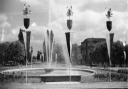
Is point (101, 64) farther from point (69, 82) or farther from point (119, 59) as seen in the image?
point (69, 82)

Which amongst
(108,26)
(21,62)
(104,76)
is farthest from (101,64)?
(104,76)

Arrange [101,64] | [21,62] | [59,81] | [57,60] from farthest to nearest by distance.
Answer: [57,60]
[21,62]
[101,64]
[59,81]

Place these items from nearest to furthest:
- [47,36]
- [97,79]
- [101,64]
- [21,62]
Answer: [97,79]
[47,36]
[101,64]
[21,62]

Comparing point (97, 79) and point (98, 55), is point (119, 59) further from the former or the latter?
point (97, 79)

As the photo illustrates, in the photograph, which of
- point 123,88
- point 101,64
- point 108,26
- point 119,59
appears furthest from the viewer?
point 101,64

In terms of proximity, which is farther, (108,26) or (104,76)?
(108,26)

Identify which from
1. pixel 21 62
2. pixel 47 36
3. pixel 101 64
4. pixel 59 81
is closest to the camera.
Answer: pixel 59 81

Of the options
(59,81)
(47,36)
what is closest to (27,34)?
(47,36)

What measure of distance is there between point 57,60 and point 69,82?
38.9 m

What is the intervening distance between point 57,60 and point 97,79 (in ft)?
119

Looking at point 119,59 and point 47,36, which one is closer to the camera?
point 47,36

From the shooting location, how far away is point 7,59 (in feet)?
160

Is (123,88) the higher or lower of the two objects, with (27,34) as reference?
lower

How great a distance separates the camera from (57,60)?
187ft
